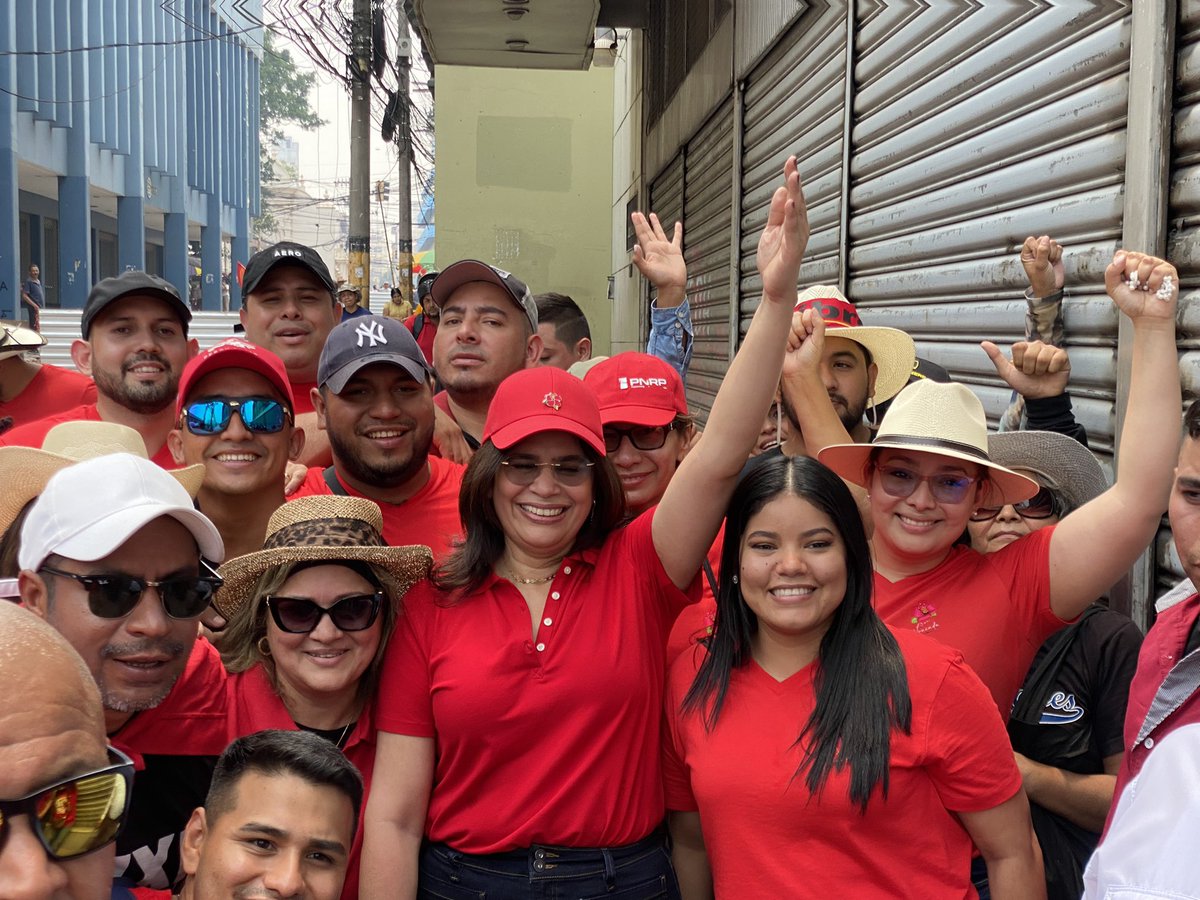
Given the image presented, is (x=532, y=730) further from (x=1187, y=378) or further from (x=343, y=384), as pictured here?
(x=1187, y=378)

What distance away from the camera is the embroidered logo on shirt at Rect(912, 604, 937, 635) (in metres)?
2.77

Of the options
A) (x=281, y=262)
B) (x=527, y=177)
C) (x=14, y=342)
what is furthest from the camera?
(x=527, y=177)

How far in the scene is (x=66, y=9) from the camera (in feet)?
98.2

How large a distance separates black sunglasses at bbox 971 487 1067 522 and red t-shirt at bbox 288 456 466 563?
155cm

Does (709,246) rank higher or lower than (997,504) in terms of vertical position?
higher

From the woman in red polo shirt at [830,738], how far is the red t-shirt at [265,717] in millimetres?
816

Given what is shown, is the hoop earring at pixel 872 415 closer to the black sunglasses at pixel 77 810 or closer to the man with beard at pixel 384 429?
the man with beard at pixel 384 429

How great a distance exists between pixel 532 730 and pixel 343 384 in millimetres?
1520

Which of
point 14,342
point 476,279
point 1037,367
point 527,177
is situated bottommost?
point 1037,367

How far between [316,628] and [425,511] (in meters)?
0.91

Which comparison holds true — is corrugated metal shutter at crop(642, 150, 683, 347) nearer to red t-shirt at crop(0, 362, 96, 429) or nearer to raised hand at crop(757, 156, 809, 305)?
red t-shirt at crop(0, 362, 96, 429)

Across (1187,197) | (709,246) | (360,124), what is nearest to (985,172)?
(1187,197)

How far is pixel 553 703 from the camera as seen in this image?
2623 mm

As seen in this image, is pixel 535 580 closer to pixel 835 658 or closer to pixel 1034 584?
pixel 835 658
